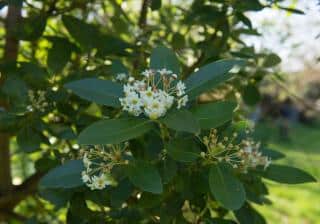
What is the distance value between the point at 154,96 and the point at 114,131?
0.28 ft

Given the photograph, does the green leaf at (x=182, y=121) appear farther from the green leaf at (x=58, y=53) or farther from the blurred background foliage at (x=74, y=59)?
the green leaf at (x=58, y=53)

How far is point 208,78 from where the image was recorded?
94 centimetres

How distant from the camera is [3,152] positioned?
5.96 feet

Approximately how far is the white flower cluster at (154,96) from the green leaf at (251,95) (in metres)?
0.71

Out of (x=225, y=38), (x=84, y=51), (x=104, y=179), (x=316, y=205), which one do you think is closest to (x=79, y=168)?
(x=104, y=179)

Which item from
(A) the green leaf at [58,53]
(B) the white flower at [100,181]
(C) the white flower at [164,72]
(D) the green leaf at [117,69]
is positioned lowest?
(B) the white flower at [100,181]

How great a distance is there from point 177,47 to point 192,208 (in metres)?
0.64

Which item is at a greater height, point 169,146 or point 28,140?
point 169,146

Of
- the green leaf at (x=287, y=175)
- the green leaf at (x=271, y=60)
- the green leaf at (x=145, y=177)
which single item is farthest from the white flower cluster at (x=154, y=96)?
the green leaf at (x=271, y=60)

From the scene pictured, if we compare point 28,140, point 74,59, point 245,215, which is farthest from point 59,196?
point 74,59

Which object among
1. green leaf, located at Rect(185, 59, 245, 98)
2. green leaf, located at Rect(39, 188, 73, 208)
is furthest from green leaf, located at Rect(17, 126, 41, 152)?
green leaf, located at Rect(185, 59, 245, 98)

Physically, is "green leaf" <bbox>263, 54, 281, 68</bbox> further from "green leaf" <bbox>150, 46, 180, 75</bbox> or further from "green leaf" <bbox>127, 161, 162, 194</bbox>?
"green leaf" <bbox>127, 161, 162, 194</bbox>

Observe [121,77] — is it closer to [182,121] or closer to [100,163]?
[100,163]

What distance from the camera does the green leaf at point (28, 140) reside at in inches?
49.2
